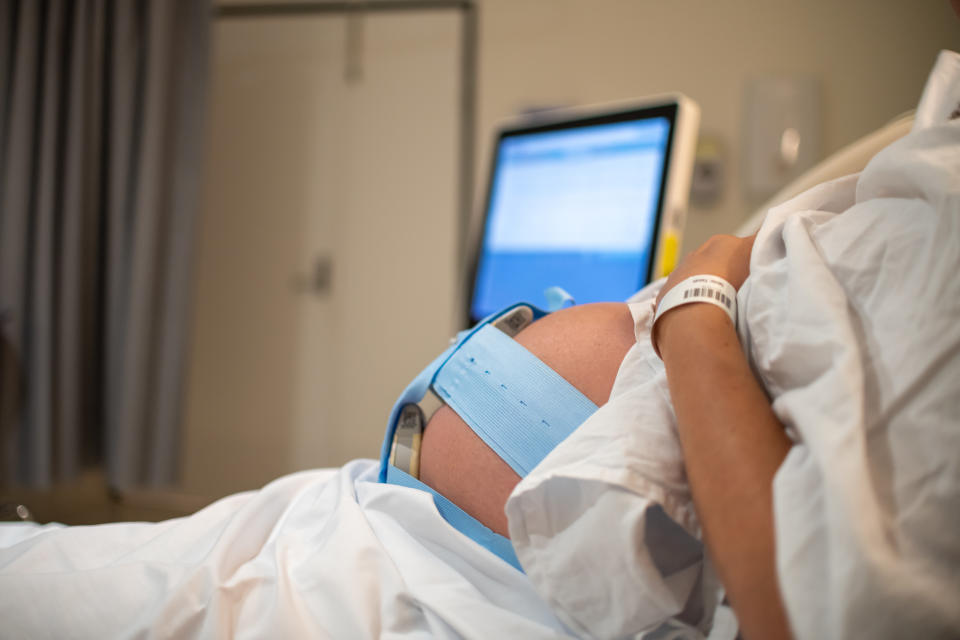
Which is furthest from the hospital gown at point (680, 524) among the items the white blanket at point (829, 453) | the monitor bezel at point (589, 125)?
the monitor bezel at point (589, 125)

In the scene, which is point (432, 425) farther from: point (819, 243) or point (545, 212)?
point (545, 212)

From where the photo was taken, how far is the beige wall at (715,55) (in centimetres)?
207

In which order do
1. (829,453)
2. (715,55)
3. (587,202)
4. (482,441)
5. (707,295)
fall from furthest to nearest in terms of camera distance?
1. (715,55)
2. (587,202)
3. (482,441)
4. (707,295)
5. (829,453)

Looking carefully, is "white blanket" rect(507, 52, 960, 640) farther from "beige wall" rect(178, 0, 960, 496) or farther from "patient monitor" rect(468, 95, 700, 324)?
"beige wall" rect(178, 0, 960, 496)

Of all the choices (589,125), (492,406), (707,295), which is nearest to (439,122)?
(589,125)

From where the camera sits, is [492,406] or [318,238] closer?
[492,406]

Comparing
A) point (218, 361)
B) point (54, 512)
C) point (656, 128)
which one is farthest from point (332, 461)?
point (656, 128)

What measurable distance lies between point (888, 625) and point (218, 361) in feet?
8.74

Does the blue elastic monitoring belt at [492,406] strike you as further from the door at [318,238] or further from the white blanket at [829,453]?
the door at [318,238]

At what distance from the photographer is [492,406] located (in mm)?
670

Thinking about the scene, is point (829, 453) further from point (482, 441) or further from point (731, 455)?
point (482, 441)

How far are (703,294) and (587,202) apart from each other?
1018 mm

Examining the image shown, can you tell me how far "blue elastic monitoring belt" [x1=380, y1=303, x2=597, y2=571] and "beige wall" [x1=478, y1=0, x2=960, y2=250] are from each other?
1.68 metres

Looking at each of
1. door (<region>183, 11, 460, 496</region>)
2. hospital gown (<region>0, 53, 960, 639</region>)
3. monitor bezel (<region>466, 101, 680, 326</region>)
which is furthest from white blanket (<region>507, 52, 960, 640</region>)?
door (<region>183, 11, 460, 496</region>)
